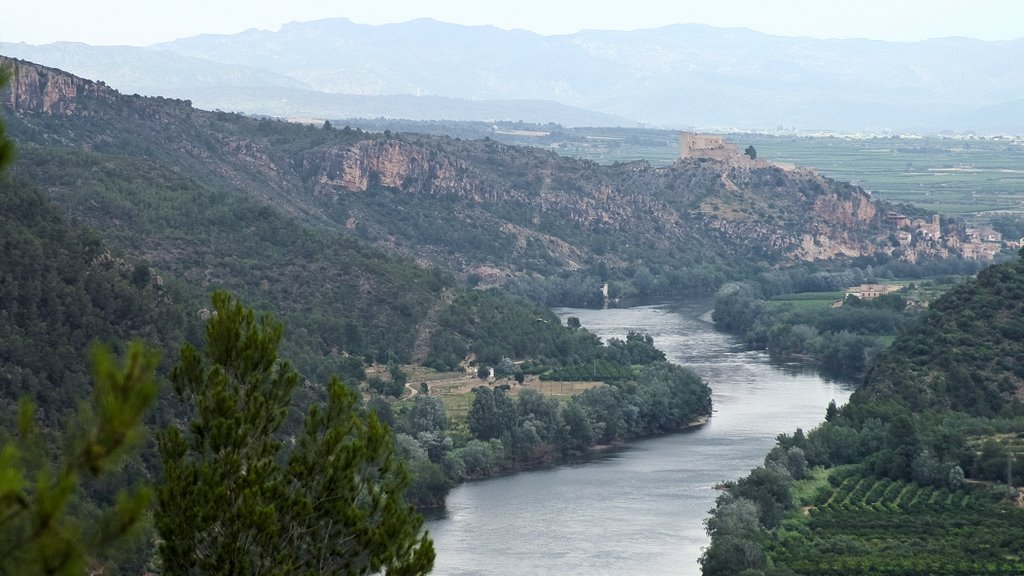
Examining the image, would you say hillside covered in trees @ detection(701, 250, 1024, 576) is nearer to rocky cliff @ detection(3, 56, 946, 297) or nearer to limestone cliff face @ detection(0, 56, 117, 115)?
rocky cliff @ detection(3, 56, 946, 297)

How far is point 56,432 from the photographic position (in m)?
41.1

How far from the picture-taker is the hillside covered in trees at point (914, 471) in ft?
135

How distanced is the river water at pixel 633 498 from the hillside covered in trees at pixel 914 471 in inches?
59.3

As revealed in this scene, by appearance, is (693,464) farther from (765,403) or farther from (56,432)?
(56,432)

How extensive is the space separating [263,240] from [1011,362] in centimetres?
3252

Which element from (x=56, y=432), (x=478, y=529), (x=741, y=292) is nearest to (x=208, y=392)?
(x=56, y=432)

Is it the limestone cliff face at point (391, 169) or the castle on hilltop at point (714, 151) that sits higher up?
the castle on hilltop at point (714, 151)

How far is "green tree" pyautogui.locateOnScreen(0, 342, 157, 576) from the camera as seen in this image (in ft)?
37.2

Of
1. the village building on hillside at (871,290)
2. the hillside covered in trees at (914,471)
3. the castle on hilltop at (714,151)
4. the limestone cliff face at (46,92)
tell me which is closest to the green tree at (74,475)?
the hillside covered in trees at (914,471)

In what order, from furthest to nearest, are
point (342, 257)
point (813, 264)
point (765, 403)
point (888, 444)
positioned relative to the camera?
point (813, 264)
point (342, 257)
point (765, 403)
point (888, 444)

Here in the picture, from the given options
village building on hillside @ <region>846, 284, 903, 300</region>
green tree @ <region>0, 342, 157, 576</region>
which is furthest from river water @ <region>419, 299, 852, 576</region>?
green tree @ <region>0, 342, 157, 576</region>

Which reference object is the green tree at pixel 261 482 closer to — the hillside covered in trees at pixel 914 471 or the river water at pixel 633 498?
the hillside covered in trees at pixel 914 471

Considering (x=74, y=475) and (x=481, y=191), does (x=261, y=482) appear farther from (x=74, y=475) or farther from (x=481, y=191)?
(x=481, y=191)

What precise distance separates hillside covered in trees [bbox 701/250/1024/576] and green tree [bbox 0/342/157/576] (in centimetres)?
2848
